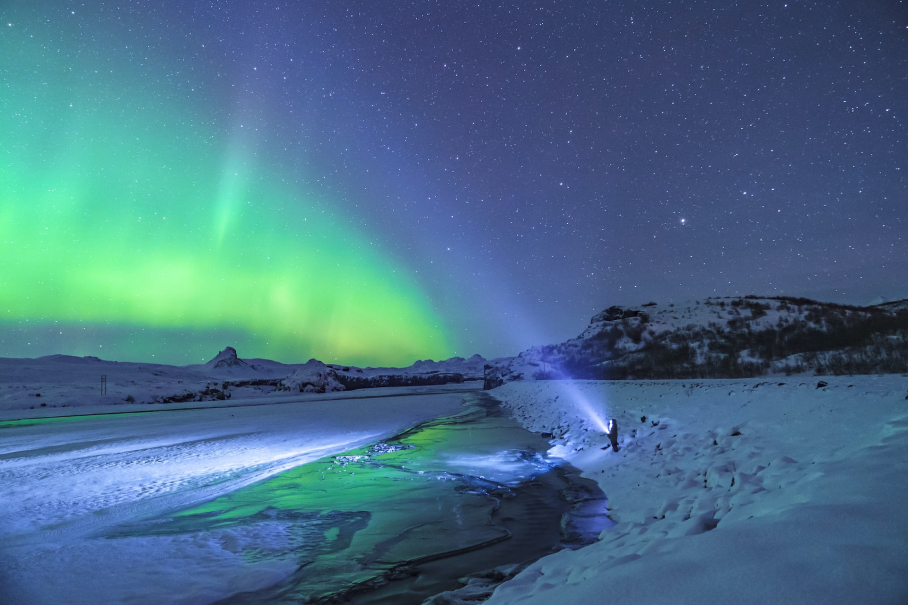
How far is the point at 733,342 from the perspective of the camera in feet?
95.8

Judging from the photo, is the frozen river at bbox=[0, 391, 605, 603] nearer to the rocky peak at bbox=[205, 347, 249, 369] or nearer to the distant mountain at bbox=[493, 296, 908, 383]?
the distant mountain at bbox=[493, 296, 908, 383]

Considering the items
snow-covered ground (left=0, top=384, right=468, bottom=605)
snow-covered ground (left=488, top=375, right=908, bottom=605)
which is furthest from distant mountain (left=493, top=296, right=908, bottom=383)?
snow-covered ground (left=0, top=384, right=468, bottom=605)

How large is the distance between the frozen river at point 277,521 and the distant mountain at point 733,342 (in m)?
13.6

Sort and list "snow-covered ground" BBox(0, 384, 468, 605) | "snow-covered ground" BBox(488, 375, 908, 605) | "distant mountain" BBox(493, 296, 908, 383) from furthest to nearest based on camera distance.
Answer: "distant mountain" BBox(493, 296, 908, 383) → "snow-covered ground" BBox(0, 384, 468, 605) → "snow-covered ground" BBox(488, 375, 908, 605)

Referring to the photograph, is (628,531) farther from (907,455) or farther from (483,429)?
(483,429)

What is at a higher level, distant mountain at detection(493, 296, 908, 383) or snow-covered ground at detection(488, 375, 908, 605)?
distant mountain at detection(493, 296, 908, 383)

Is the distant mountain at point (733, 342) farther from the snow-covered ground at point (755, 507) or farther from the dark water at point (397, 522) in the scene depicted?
the dark water at point (397, 522)

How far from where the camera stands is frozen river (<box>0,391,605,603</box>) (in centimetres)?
455

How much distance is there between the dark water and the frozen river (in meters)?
0.03

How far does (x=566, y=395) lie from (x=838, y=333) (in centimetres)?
1456

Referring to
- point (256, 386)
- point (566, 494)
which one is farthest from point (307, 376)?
point (566, 494)

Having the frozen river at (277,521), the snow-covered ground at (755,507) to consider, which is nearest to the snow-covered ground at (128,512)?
the frozen river at (277,521)

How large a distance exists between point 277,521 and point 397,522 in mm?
1796

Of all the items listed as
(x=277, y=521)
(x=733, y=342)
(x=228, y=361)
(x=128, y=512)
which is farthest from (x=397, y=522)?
(x=228, y=361)
